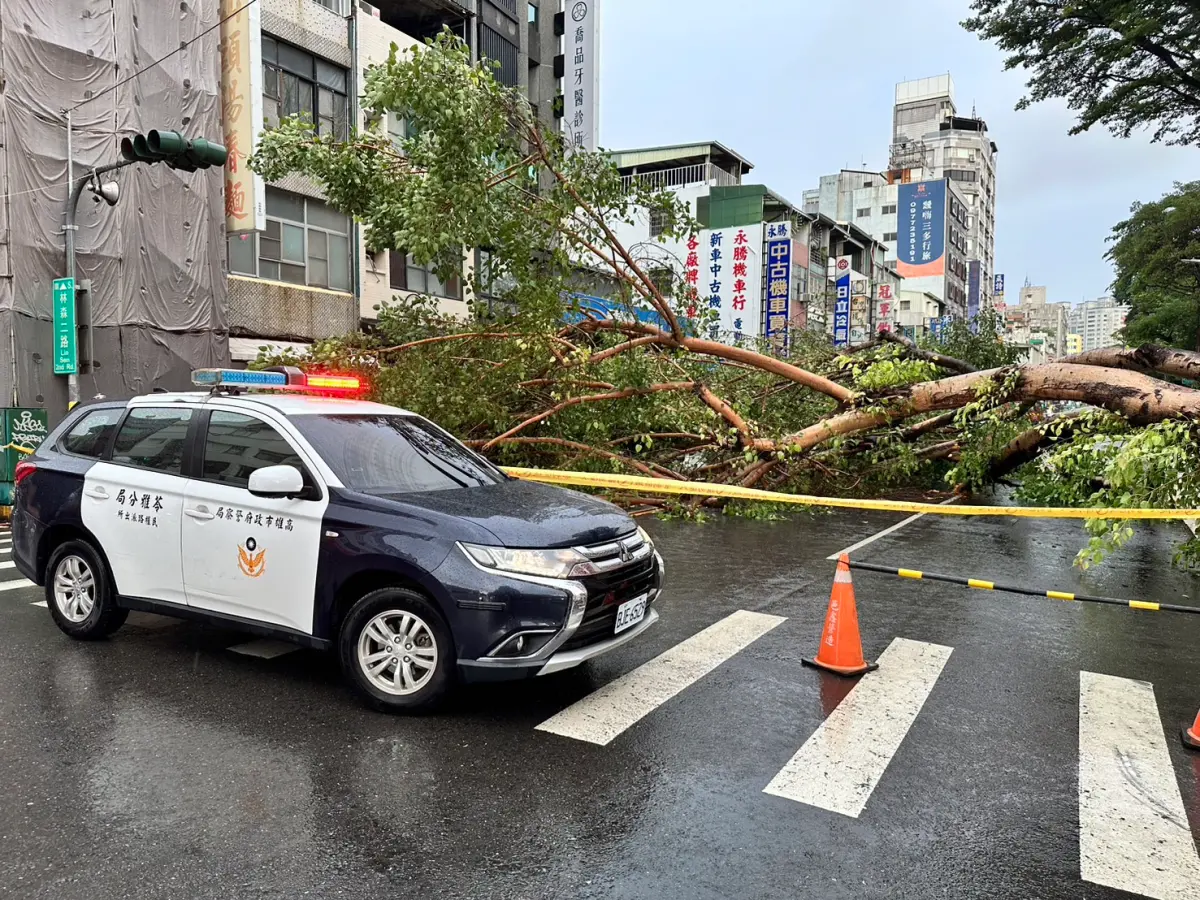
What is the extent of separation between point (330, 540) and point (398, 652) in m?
0.70

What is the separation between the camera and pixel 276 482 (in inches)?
178

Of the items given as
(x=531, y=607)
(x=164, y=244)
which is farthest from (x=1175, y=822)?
(x=164, y=244)

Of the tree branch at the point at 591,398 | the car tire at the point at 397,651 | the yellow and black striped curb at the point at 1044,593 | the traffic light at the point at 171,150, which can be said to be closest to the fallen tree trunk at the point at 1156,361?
the yellow and black striped curb at the point at 1044,593

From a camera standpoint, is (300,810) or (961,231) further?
(961,231)

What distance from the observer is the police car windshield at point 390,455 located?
4871mm

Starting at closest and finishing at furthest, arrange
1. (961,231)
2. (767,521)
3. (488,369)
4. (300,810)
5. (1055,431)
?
(300,810)
(1055,431)
(488,369)
(767,521)
(961,231)

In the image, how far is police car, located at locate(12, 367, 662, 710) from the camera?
4.21m

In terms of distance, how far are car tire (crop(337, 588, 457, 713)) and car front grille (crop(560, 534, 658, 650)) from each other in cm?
66

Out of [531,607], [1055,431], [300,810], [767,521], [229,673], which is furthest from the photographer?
[767,521]

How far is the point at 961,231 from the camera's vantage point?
92500mm

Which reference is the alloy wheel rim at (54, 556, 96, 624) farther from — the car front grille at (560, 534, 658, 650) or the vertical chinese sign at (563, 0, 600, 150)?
the vertical chinese sign at (563, 0, 600, 150)

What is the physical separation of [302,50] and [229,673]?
19997 millimetres

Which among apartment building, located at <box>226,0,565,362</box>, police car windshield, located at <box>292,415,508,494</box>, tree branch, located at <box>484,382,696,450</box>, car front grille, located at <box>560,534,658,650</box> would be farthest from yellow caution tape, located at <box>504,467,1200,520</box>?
apartment building, located at <box>226,0,565,362</box>

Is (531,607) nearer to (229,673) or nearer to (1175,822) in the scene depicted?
(229,673)
